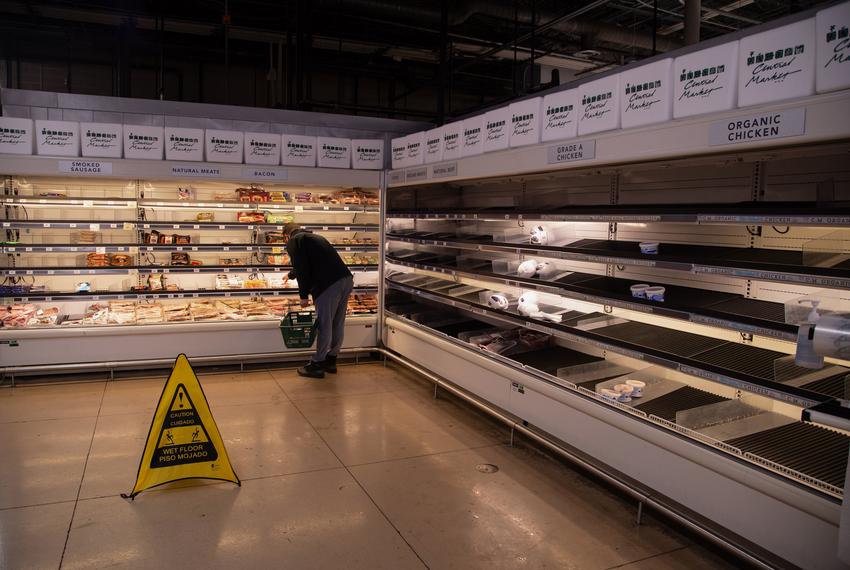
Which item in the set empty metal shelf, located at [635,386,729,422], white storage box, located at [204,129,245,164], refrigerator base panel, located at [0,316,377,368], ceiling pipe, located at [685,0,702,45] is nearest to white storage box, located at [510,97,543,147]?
empty metal shelf, located at [635,386,729,422]

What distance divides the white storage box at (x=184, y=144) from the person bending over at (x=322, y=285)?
53.4 inches

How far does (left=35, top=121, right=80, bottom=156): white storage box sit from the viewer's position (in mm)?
6660

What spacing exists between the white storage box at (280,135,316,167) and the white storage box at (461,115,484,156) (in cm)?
246

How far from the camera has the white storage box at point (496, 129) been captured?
5348 millimetres

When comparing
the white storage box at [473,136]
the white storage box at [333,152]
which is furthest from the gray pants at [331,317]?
the white storage box at [473,136]

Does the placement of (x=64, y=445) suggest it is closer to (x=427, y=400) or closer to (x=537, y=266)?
(x=427, y=400)

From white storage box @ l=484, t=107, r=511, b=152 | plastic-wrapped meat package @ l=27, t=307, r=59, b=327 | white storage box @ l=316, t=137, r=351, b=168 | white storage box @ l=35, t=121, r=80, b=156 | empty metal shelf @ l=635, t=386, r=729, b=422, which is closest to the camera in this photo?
empty metal shelf @ l=635, t=386, r=729, b=422

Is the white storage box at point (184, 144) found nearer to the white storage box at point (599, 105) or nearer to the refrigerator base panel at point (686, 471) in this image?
the refrigerator base panel at point (686, 471)

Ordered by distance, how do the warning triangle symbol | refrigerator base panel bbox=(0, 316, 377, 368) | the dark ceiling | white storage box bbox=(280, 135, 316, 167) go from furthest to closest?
the dark ceiling
white storage box bbox=(280, 135, 316, 167)
refrigerator base panel bbox=(0, 316, 377, 368)
the warning triangle symbol

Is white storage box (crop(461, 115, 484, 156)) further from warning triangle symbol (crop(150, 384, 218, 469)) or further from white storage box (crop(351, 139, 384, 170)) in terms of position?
warning triangle symbol (crop(150, 384, 218, 469))

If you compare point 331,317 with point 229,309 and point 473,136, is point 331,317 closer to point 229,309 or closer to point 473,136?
point 229,309

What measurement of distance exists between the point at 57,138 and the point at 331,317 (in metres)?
3.63

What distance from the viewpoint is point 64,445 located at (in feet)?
16.8

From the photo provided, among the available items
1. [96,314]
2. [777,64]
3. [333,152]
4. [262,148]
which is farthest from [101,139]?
[777,64]
